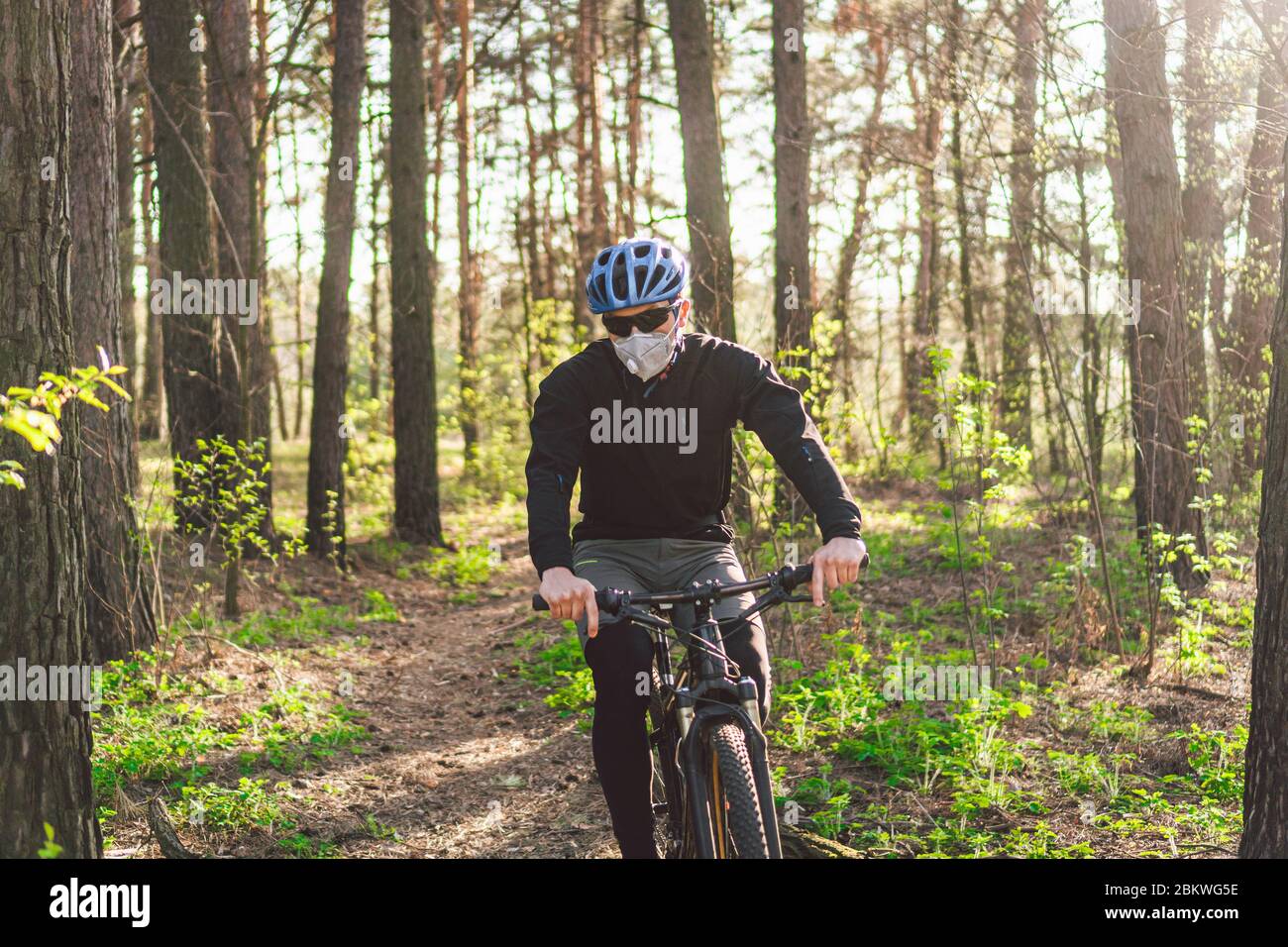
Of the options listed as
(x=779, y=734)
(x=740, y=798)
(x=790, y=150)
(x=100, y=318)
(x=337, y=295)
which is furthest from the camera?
(x=337, y=295)

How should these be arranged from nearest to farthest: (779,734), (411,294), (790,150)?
(779,734)
(790,150)
(411,294)

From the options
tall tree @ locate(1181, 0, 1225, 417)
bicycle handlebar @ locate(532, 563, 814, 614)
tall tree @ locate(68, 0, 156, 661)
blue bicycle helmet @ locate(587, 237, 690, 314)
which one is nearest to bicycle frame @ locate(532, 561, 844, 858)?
bicycle handlebar @ locate(532, 563, 814, 614)

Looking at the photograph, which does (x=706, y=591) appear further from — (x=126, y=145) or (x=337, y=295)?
(x=126, y=145)

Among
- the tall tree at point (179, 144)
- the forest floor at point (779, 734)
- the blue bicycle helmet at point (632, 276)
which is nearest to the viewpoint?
the blue bicycle helmet at point (632, 276)

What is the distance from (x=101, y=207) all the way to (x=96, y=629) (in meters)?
2.85

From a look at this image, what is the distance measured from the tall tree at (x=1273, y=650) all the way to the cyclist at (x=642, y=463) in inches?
65.4

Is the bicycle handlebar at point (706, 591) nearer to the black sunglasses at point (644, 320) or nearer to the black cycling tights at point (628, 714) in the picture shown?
the black cycling tights at point (628, 714)

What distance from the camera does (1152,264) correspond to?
9586 mm

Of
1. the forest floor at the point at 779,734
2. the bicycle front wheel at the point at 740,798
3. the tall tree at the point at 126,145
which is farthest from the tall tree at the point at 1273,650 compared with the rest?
the tall tree at the point at 126,145

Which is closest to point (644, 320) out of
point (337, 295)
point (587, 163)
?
point (337, 295)

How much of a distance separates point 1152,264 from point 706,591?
780 cm

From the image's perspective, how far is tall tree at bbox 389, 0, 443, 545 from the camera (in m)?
14.5

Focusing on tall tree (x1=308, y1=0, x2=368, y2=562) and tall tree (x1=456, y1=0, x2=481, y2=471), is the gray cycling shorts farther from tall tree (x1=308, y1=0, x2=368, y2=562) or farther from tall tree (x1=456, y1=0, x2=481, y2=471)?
tall tree (x1=456, y1=0, x2=481, y2=471)

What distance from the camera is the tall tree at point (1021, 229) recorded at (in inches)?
362
